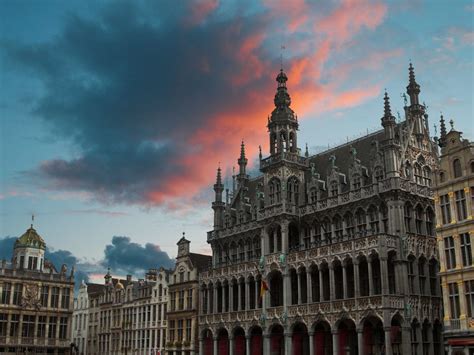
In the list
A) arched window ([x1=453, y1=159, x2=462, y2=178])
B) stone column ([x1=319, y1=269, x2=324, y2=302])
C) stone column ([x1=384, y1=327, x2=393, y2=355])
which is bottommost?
stone column ([x1=384, y1=327, x2=393, y2=355])

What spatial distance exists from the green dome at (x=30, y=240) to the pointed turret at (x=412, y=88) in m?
59.1

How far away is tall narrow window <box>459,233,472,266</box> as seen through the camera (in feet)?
145

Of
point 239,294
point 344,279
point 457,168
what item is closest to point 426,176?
point 457,168

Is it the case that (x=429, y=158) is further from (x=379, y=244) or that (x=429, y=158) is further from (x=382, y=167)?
(x=379, y=244)

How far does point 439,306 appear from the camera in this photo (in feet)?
170

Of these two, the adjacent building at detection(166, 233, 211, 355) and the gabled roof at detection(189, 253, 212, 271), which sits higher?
the gabled roof at detection(189, 253, 212, 271)

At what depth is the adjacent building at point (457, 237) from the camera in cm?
4353

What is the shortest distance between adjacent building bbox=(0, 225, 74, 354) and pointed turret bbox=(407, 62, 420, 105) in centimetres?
5644

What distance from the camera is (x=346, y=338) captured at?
173 feet

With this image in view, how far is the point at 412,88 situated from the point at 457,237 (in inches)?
700

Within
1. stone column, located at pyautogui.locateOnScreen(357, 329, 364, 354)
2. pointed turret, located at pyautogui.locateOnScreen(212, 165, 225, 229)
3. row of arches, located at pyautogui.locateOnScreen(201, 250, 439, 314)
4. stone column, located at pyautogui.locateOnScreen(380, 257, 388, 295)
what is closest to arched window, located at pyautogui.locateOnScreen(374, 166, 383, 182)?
row of arches, located at pyautogui.locateOnScreen(201, 250, 439, 314)

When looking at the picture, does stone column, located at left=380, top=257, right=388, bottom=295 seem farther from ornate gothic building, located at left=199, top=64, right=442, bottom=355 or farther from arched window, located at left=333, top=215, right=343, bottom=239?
arched window, located at left=333, top=215, right=343, bottom=239

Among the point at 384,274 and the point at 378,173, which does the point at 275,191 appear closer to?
the point at 378,173

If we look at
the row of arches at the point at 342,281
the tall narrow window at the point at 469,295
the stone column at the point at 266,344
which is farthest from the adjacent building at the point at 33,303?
the tall narrow window at the point at 469,295
